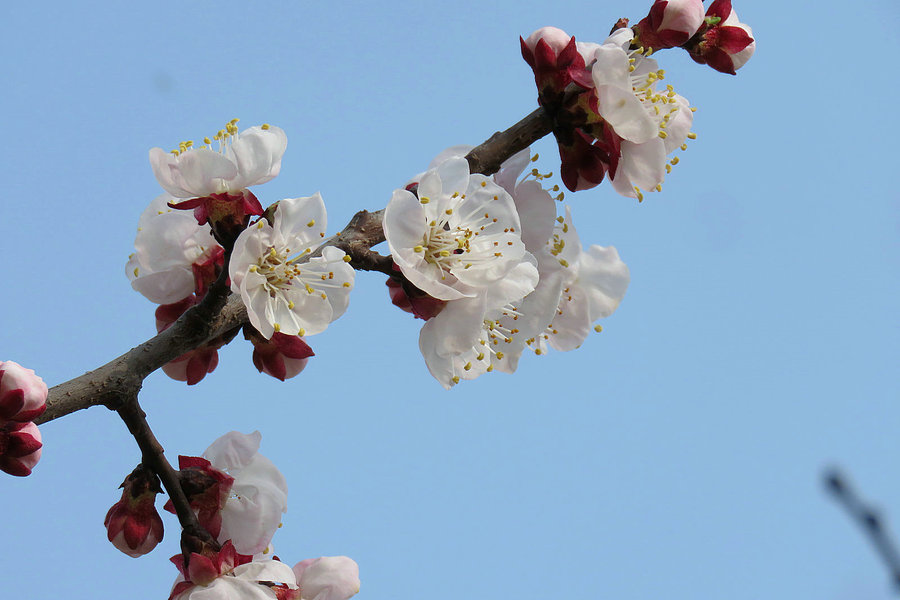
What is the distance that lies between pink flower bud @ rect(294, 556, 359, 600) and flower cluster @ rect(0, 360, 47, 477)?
586mm

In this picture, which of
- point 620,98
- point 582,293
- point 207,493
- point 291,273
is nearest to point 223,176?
point 291,273

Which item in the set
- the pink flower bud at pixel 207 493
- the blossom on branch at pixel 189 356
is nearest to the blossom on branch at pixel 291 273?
the blossom on branch at pixel 189 356

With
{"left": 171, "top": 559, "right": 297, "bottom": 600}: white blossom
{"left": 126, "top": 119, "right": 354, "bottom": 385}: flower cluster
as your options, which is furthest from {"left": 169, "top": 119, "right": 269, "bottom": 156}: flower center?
{"left": 171, "top": 559, "right": 297, "bottom": 600}: white blossom

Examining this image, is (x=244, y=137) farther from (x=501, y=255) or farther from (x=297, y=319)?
(x=501, y=255)

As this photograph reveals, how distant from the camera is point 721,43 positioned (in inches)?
85.2

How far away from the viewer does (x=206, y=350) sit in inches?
80.0

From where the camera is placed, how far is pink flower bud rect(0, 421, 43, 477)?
1654 millimetres

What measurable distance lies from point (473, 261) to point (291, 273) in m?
0.35

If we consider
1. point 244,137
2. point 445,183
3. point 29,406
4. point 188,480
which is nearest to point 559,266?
point 445,183

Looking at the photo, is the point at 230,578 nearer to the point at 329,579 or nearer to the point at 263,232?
the point at 329,579

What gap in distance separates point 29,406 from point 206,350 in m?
0.47

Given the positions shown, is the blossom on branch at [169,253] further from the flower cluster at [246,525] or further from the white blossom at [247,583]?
the white blossom at [247,583]

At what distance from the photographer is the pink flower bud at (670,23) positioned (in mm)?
2049

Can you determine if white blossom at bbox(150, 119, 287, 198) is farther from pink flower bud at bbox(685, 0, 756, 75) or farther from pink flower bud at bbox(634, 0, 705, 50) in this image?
pink flower bud at bbox(685, 0, 756, 75)
